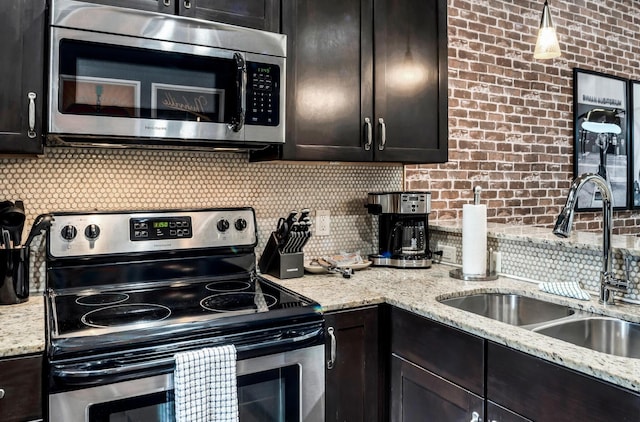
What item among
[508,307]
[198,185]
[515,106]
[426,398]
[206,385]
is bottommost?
[426,398]

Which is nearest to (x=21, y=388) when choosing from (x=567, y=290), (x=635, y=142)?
(x=567, y=290)

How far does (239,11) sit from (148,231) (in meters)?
0.92

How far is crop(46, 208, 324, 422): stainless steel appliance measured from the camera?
1238mm

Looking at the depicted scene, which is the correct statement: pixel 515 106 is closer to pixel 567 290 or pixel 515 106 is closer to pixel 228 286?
pixel 567 290

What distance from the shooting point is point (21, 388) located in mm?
1190

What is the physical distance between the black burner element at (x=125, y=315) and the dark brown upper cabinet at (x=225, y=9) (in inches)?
39.6

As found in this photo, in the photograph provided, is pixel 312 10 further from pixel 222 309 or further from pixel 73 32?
pixel 222 309

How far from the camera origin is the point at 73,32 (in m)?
1.47

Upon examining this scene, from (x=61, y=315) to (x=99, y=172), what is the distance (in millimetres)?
632

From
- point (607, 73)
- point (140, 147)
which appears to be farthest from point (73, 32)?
point (607, 73)

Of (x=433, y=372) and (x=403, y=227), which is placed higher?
(x=403, y=227)

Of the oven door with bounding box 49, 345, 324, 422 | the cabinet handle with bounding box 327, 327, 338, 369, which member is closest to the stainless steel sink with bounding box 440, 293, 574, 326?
the cabinet handle with bounding box 327, 327, 338, 369

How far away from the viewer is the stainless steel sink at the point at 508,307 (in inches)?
69.4

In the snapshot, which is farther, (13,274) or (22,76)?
(13,274)
